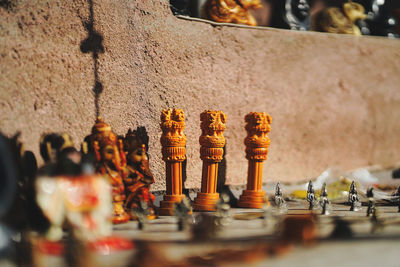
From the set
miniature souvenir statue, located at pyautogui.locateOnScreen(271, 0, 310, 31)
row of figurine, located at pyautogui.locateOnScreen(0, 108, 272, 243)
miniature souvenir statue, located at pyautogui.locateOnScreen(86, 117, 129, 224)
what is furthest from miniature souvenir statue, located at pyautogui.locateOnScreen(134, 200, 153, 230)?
miniature souvenir statue, located at pyautogui.locateOnScreen(271, 0, 310, 31)

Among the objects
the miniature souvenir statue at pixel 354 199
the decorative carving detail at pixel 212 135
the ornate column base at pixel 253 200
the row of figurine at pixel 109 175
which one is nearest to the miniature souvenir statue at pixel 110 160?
the row of figurine at pixel 109 175

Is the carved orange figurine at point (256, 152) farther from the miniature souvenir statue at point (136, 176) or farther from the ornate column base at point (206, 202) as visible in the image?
the miniature souvenir statue at point (136, 176)

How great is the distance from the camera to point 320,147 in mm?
6840

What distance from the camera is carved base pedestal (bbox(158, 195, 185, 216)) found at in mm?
4734

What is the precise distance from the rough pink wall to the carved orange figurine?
0.72 m

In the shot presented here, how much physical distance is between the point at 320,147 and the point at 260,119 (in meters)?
2.14

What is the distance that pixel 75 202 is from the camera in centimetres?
329

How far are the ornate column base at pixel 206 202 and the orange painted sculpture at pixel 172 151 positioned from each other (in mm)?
289

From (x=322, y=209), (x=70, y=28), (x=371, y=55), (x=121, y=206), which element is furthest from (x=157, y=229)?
(x=371, y=55)

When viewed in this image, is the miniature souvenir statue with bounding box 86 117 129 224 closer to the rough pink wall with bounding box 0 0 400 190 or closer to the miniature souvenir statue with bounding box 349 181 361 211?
the rough pink wall with bounding box 0 0 400 190

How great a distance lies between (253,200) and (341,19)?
4.06 m

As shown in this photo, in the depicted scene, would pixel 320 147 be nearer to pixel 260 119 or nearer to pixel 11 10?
pixel 260 119

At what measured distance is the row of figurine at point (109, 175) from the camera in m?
3.33

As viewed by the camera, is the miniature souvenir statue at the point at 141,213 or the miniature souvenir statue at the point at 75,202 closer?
the miniature souvenir statue at the point at 75,202
